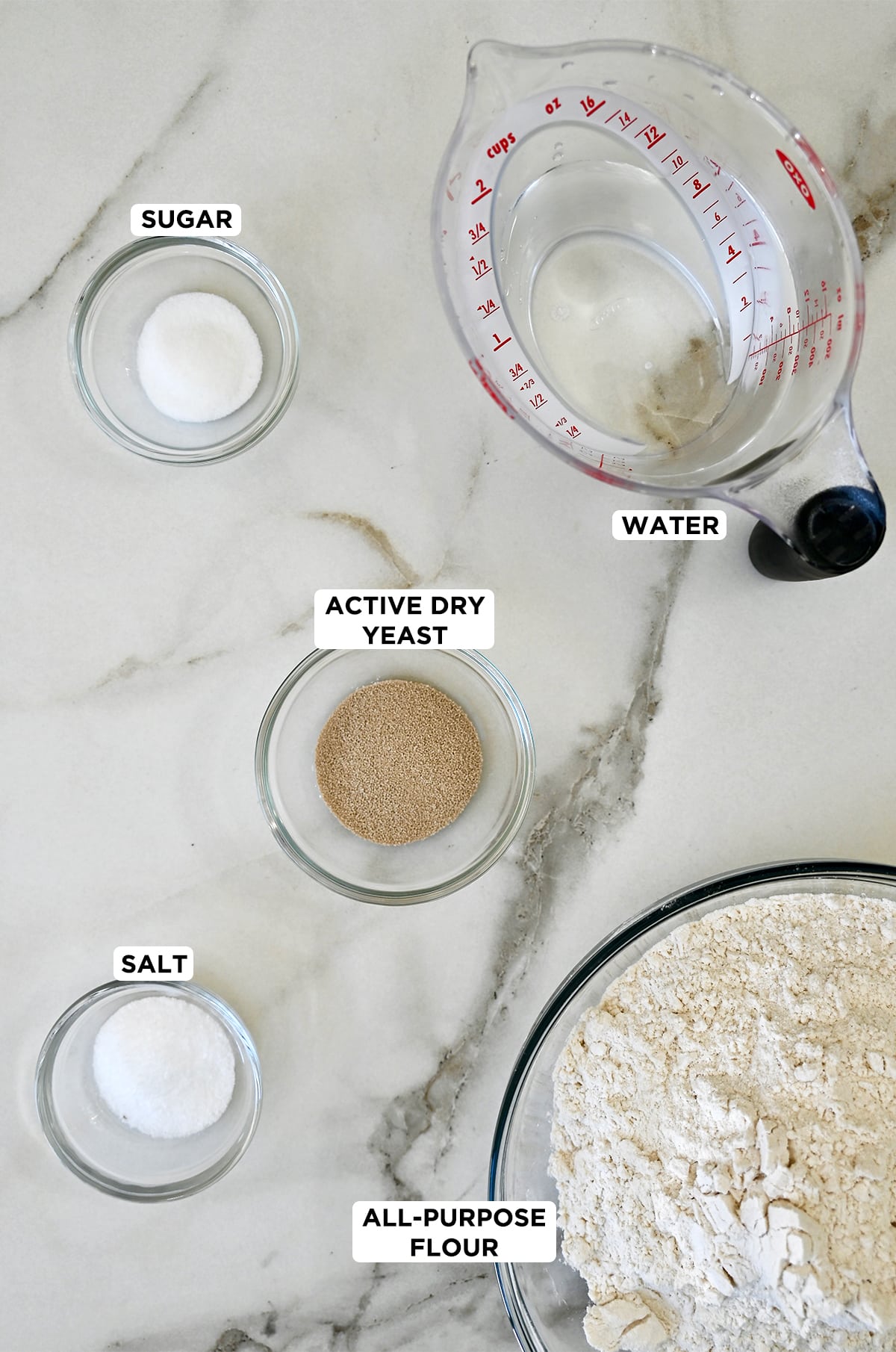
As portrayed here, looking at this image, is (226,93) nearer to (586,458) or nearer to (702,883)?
(586,458)

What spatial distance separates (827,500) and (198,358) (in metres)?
0.56

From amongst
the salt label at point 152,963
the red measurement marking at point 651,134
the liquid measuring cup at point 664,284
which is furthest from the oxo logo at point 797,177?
the salt label at point 152,963

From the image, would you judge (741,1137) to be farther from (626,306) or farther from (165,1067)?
(626,306)

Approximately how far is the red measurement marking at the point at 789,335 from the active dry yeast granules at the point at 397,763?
429mm

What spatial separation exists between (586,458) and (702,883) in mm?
383

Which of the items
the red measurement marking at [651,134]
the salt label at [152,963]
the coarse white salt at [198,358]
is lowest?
the salt label at [152,963]

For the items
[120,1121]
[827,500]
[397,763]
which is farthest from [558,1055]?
[827,500]

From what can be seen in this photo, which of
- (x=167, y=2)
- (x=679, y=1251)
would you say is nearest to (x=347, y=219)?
(x=167, y=2)

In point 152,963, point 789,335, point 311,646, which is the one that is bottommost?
point 152,963

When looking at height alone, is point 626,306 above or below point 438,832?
above

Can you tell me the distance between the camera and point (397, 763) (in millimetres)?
864

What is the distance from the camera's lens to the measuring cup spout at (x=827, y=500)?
0.73m

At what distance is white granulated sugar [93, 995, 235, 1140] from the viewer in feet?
2.77

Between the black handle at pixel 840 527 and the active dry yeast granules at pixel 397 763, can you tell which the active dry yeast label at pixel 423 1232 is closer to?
the active dry yeast granules at pixel 397 763
